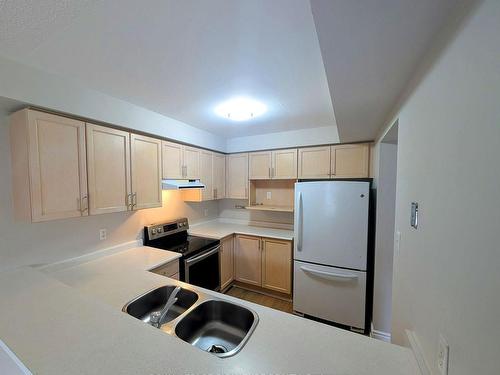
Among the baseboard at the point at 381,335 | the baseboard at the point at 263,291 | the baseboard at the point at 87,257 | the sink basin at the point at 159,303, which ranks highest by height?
the baseboard at the point at 87,257

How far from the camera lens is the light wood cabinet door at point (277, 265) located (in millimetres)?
2641

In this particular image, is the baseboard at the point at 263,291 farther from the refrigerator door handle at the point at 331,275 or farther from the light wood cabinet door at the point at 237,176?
the light wood cabinet door at the point at 237,176

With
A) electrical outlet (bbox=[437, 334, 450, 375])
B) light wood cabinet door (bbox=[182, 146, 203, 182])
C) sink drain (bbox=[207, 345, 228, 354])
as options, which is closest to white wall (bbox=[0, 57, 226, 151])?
light wood cabinet door (bbox=[182, 146, 203, 182])

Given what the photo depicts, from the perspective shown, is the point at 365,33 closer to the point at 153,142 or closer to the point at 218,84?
the point at 218,84

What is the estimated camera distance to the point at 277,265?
8.87 ft

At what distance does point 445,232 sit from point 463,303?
0.67 feet

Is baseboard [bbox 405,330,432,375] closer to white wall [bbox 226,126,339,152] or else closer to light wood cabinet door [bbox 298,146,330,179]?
light wood cabinet door [bbox 298,146,330,179]

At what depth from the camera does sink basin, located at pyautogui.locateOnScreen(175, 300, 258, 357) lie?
1124 millimetres

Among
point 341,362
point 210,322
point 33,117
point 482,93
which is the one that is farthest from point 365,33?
point 33,117

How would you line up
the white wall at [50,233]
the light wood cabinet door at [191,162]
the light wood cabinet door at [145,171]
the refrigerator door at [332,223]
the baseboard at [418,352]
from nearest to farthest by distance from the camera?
the baseboard at [418,352]
the white wall at [50,233]
the light wood cabinet door at [145,171]
the refrigerator door at [332,223]
the light wood cabinet door at [191,162]

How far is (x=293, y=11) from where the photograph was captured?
0.88m

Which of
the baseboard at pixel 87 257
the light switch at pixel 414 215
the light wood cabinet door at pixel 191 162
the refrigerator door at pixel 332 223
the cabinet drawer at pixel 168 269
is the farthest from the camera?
the light wood cabinet door at pixel 191 162

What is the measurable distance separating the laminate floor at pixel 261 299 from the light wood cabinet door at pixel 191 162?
1.76m

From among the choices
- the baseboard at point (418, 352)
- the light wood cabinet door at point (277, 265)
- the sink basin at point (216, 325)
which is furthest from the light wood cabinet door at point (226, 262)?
the baseboard at point (418, 352)
